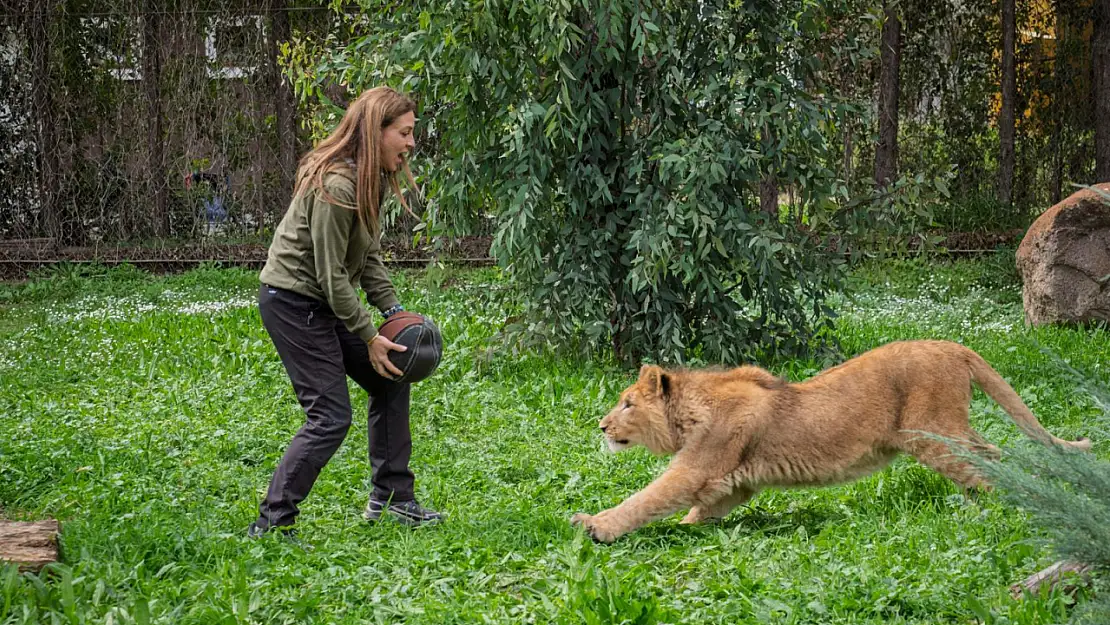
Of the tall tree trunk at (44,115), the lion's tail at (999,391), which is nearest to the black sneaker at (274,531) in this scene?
the lion's tail at (999,391)

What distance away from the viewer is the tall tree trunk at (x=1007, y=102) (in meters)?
16.0

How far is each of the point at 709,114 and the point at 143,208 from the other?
33.2ft

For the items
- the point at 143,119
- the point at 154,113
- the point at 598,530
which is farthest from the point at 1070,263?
the point at 143,119

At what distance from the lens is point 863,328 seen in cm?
995

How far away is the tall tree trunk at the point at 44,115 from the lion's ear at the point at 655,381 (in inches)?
506

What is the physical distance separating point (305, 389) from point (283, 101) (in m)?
11.6

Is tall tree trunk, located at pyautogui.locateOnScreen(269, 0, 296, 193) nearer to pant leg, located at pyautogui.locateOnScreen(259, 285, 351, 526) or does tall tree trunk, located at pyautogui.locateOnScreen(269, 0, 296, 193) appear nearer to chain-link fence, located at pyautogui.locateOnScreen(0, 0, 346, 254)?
chain-link fence, located at pyautogui.locateOnScreen(0, 0, 346, 254)

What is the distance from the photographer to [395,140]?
5.04 m

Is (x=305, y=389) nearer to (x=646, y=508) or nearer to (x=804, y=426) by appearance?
(x=646, y=508)

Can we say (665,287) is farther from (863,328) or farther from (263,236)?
(263,236)

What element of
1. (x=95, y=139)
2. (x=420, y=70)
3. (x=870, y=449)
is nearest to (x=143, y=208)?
(x=95, y=139)

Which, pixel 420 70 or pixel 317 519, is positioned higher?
pixel 420 70

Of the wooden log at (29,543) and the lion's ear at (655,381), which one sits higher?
the lion's ear at (655,381)

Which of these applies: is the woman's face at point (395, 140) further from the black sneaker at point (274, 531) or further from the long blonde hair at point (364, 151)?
the black sneaker at point (274, 531)
